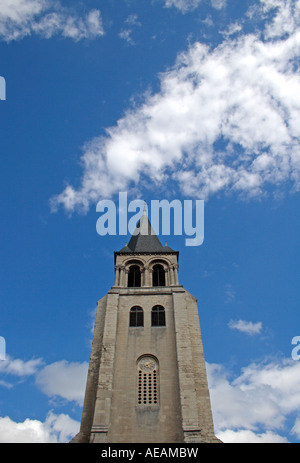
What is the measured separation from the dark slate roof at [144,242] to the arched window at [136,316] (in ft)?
21.8

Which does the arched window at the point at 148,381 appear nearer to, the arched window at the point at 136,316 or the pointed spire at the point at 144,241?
the arched window at the point at 136,316

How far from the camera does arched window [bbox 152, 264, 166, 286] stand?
1181 inches

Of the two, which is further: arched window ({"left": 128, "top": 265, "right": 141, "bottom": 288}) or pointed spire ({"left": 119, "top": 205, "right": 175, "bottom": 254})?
pointed spire ({"left": 119, "top": 205, "right": 175, "bottom": 254})

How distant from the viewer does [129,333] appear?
25.0 meters

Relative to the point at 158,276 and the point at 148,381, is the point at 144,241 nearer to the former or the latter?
the point at 158,276

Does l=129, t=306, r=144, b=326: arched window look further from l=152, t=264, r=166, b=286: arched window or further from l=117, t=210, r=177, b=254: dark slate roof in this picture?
l=117, t=210, r=177, b=254: dark slate roof

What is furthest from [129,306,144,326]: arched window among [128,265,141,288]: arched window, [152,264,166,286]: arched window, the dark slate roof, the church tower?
the dark slate roof

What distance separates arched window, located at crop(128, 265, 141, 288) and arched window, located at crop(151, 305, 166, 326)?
3.70 meters

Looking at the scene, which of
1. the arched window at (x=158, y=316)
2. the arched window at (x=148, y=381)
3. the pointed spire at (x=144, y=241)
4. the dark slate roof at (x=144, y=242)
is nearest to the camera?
the arched window at (x=148, y=381)

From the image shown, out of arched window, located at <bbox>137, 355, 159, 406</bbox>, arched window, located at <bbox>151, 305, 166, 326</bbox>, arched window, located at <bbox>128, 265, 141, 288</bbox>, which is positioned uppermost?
arched window, located at <bbox>128, 265, 141, 288</bbox>

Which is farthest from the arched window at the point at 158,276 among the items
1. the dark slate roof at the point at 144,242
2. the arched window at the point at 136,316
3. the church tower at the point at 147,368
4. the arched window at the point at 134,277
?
the arched window at the point at 136,316

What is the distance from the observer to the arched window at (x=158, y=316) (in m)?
25.7
